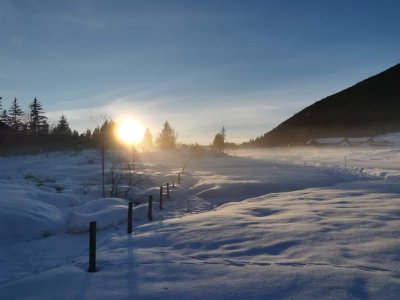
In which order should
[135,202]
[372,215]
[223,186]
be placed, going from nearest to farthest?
[372,215] → [135,202] → [223,186]

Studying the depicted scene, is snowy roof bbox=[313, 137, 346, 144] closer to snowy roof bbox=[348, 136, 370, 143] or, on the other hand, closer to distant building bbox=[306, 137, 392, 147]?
distant building bbox=[306, 137, 392, 147]

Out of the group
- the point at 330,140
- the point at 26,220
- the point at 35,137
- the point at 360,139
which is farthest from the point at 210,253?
the point at 330,140

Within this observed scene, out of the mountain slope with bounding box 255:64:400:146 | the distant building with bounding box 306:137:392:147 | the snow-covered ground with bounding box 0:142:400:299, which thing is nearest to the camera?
the snow-covered ground with bounding box 0:142:400:299

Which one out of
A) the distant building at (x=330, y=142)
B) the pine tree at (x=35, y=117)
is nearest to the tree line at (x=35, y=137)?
the pine tree at (x=35, y=117)

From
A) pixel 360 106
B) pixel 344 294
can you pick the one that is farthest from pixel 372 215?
pixel 360 106

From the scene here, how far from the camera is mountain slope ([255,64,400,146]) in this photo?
9475 centimetres

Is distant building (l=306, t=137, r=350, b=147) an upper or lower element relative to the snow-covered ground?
upper

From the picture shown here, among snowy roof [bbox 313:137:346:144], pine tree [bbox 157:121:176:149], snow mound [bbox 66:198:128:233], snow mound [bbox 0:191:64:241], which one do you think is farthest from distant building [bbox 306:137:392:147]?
snow mound [bbox 0:191:64:241]

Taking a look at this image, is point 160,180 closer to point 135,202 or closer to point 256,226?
point 135,202

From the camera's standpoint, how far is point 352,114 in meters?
103

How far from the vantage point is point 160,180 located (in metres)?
30.3

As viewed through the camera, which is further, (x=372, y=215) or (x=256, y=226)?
(x=372, y=215)

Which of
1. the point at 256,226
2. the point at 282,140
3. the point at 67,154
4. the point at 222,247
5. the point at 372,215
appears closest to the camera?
the point at 222,247

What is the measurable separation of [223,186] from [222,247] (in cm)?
1610
